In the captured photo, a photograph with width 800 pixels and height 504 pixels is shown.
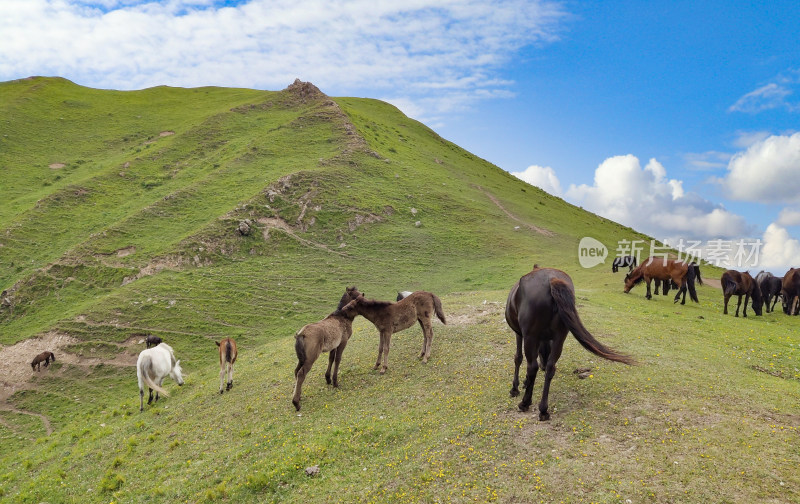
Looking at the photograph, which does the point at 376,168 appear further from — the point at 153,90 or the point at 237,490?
the point at 153,90

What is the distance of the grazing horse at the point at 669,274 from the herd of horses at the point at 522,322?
4 centimetres

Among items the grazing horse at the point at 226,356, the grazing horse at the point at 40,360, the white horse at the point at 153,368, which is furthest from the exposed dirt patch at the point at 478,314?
the grazing horse at the point at 40,360

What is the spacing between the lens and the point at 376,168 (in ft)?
162

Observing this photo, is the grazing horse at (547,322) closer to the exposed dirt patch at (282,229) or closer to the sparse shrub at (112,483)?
the sparse shrub at (112,483)

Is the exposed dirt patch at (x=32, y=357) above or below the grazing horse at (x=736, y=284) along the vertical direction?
below

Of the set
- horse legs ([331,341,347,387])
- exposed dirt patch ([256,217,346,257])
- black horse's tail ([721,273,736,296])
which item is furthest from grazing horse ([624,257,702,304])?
exposed dirt patch ([256,217,346,257])

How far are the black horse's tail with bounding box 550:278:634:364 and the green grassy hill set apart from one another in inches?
51.4

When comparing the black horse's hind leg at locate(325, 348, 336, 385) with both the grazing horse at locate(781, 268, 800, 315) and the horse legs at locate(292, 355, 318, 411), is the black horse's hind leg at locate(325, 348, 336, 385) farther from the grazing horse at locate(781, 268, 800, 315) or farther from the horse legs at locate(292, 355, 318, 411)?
the grazing horse at locate(781, 268, 800, 315)

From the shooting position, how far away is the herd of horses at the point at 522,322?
8281mm

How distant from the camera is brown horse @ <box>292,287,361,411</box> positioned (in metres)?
11.4

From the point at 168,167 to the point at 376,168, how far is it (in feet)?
71.9

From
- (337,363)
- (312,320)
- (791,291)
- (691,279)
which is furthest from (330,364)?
(791,291)

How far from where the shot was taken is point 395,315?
1280 cm

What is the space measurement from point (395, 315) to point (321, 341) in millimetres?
2193
